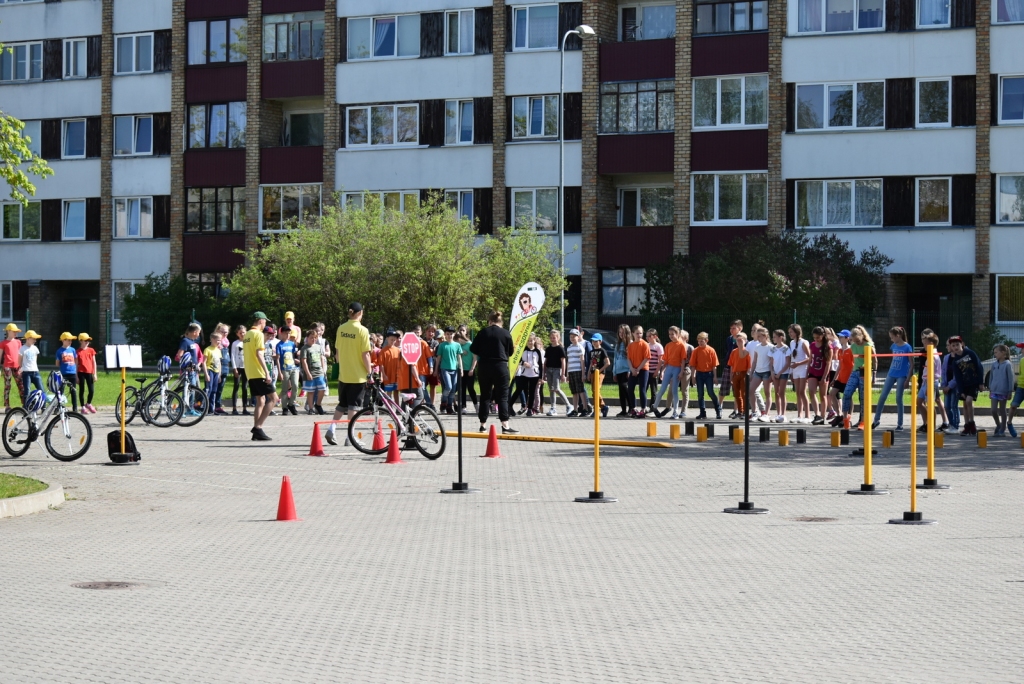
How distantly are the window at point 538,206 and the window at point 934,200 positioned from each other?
11.9 meters

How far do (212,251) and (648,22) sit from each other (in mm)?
18204

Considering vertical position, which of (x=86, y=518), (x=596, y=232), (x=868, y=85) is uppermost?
(x=868, y=85)

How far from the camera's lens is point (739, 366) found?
25734 millimetres

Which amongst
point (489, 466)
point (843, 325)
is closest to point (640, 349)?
point (489, 466)

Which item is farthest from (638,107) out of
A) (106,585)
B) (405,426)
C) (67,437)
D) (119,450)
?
(106,585)

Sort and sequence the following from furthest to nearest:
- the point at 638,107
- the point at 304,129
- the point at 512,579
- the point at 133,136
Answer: the point at 133,136 < the point at 304,129 < the point at 638,107 < the point at 512,579

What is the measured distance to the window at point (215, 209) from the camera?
5403cm

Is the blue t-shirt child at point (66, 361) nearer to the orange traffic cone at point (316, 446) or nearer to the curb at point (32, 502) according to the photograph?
the orange traffic cone at point (316, 446)

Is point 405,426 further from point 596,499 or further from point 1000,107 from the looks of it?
point 1000,107

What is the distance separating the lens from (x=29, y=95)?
56.9 m

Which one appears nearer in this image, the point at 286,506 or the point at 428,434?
the point at 286,506

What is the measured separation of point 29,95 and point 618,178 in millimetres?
23850

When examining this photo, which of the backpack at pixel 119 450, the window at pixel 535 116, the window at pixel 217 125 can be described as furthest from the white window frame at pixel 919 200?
the backpack at pixel 119 450

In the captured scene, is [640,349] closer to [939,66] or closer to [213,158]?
[939,66]
